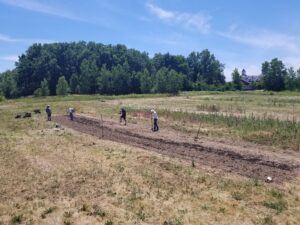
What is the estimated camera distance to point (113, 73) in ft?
364

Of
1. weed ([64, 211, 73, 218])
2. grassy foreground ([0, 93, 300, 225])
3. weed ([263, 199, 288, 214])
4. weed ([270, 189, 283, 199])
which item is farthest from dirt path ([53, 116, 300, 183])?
weed ([64, 211, 73, 218])

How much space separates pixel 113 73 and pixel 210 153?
9333cm

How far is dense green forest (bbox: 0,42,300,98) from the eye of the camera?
109188mm

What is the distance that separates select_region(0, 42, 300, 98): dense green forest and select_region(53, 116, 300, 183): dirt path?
75095mm

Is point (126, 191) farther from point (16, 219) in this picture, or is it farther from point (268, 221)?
point (268, 221)

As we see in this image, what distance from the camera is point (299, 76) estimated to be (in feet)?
357

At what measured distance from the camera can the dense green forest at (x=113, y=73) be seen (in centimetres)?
10919

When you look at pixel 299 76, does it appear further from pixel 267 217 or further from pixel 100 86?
pixel 267 217

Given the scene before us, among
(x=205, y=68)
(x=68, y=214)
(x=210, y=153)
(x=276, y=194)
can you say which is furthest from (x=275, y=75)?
(x=68, y=214)

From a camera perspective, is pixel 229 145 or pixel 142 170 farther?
pixel 229 145

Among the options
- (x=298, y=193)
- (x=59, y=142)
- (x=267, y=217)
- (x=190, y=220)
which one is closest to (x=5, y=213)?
(x=190, y=220)

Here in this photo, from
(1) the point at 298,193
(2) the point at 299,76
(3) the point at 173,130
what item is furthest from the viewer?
(2) the point at 299,76

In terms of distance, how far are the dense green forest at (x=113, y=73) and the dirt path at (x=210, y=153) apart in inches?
2956

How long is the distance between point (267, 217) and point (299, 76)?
107 metres
